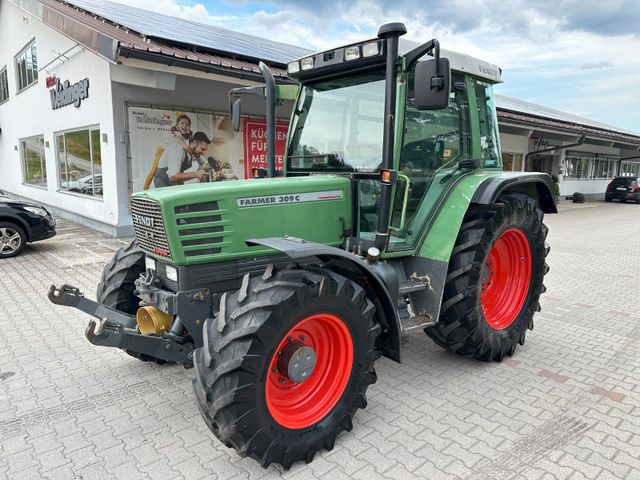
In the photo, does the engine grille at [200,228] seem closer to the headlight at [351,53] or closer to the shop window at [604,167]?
the headlight at [351,53]

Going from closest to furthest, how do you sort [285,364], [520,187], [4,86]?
[285,364]
[520,187]
[4,86]

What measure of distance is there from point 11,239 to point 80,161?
3542 mm

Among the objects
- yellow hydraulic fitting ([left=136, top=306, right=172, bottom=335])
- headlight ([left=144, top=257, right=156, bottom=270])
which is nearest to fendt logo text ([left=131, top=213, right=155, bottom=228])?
headlight ([left=144, top=257, right=156, bottom=270])

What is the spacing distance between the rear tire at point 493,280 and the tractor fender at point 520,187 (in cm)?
14

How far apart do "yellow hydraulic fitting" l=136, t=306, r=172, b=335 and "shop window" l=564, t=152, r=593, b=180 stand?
22.9 metres

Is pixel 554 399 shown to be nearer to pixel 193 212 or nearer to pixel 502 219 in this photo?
pixel 502 219

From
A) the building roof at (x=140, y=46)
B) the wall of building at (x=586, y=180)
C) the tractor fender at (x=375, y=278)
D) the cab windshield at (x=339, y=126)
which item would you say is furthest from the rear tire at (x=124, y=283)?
the wall of building at (x=586, y=180)

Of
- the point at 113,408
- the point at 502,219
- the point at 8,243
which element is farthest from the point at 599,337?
the point at 8,243

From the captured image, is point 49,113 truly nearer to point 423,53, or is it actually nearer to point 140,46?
point 140,46

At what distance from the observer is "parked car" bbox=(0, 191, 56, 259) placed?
7426 mm

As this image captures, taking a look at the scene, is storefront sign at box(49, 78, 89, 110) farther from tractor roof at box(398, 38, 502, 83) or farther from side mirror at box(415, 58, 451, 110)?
side mirror at box(415, 58, 451, 110)

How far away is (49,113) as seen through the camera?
39.3 feet

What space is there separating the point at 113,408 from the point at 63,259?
17.0ft

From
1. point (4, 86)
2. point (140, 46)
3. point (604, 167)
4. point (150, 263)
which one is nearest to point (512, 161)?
point (604, 167)
